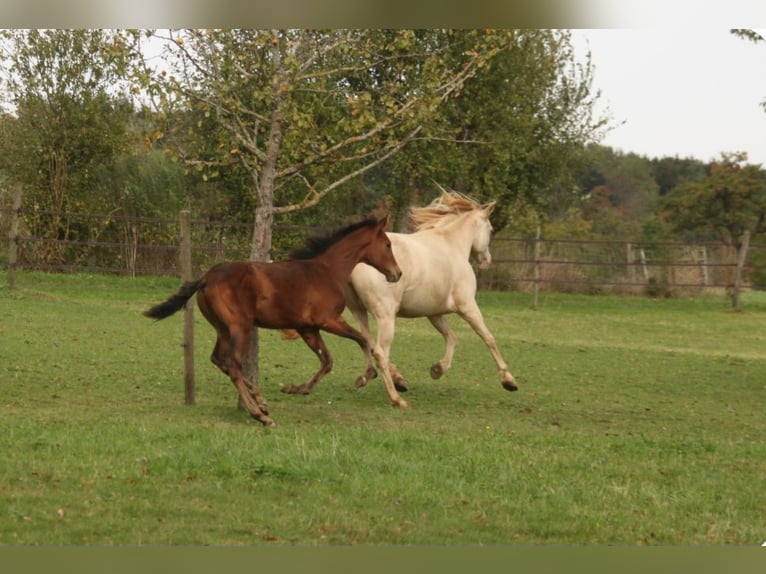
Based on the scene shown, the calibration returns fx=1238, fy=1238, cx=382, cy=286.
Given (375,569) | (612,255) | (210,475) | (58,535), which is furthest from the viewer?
(612,255)

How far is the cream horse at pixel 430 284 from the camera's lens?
12328mm

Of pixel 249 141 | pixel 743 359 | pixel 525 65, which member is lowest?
pixel 743 359

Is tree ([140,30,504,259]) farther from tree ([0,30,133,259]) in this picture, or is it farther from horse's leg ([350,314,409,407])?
tree ([0,30,133,259])

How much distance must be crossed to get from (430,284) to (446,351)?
882 millimetres

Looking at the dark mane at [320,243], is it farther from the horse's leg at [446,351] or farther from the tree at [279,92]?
the horse's leg at [446,351]

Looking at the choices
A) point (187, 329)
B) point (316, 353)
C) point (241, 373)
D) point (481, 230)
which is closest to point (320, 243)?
point (316, 353)

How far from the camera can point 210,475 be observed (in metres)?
7.71

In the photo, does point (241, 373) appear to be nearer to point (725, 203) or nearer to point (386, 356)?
point (386, 356)

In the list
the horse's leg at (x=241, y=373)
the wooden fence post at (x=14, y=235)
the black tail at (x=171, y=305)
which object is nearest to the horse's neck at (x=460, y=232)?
the horse's leg at (x=241, y=373)

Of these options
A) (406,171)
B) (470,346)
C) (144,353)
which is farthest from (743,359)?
(406,171)

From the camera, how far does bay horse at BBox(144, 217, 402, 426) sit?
1016cm

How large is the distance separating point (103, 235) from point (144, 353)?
44.2 feet

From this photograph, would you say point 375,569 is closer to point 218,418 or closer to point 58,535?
point 58,535

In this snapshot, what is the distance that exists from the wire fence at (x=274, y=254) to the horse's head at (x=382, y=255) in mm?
12039
